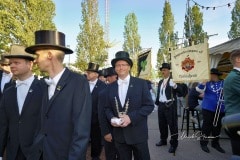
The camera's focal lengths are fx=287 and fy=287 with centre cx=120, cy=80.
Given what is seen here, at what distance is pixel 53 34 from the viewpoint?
2.99m

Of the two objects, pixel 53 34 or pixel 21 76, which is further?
pixel 21 76

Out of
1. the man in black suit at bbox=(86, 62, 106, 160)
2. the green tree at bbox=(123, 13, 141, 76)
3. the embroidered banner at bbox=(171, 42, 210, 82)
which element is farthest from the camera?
the green tree at bbox=(123, 13, 141, 76)

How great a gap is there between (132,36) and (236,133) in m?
57.0

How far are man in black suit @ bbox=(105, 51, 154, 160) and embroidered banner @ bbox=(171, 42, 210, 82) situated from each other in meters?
2.89

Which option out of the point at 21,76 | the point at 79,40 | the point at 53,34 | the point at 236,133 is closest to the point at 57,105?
the point at 53,34

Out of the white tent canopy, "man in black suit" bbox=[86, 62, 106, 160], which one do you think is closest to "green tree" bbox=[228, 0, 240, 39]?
the white tent canopy

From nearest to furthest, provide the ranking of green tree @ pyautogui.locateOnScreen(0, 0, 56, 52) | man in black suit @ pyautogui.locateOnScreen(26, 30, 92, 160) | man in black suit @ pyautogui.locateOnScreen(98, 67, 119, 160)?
man in black suit @ pyautogui.locateOnScreen(26, 30, 92, 160), man in black suit @ pyautogui.locateOnScreen(98, 67, 119, 160), green tree @ pyautogui.locateOnScreen(0, 0, 56, 52)

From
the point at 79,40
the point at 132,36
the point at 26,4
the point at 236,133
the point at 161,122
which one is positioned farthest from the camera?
the point at 132,36

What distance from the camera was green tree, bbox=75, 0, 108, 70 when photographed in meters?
34.6

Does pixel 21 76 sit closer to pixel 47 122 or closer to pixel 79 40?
pixel 47 122

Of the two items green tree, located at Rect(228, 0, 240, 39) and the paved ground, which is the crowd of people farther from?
green tree, located at Rect(228, 0, 240, 39)

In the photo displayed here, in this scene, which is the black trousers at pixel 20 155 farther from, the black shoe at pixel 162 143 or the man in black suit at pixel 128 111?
the black shoe at pixel 162 143

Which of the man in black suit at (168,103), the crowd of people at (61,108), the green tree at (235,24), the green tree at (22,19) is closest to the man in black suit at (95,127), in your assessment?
the crowd of people at (61,108)

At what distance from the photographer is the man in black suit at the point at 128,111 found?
13.3ft
